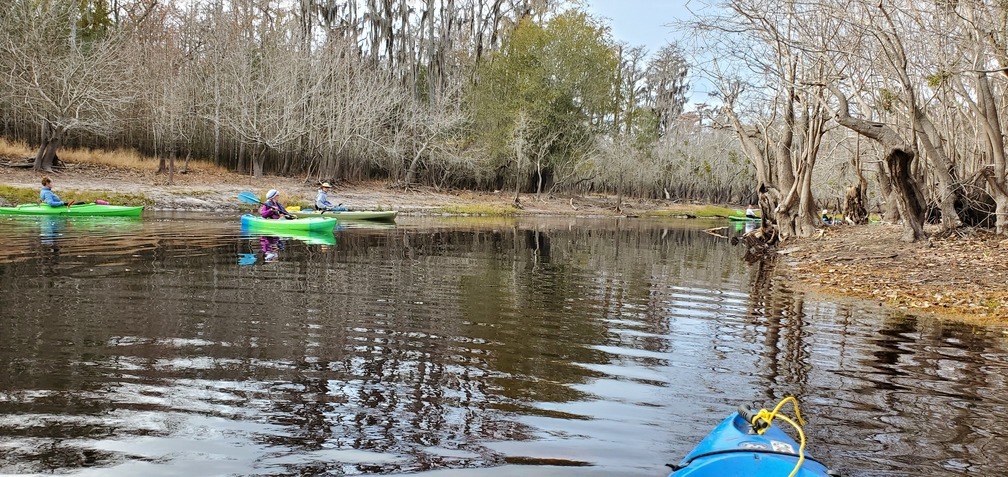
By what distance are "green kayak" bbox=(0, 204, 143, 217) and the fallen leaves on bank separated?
22.0m

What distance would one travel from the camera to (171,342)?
7535mm

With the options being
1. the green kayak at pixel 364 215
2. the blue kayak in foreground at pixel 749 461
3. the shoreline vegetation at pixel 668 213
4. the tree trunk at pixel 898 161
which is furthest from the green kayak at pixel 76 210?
the blue kayak in foreground at pixel 749 461

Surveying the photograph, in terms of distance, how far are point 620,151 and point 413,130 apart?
1510 centimetres

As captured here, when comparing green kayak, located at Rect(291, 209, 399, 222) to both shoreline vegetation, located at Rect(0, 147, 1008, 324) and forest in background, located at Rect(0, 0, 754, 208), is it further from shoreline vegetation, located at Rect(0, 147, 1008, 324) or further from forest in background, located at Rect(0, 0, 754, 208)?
forest in background, located at Rect(0, 0, 754, 208)

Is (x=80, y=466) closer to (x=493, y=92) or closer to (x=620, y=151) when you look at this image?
(x=493, y=92)

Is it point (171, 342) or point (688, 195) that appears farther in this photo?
point (688, 195)

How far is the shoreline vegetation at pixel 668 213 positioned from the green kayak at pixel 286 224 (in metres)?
10.9

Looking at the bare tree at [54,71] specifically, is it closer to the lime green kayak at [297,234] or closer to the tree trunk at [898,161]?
the lime green kayak at [297,234]

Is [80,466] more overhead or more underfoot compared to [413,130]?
more underfoot

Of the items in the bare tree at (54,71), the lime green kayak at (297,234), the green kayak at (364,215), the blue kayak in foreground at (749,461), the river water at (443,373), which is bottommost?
the river water at (443,373)

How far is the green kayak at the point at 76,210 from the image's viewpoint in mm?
24000

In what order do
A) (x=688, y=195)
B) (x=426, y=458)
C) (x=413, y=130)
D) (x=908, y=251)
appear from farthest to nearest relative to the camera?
(x=688, y=195) < (x=413, y=130) < (x=908, y=251) < (x=426, y=458)

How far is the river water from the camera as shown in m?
4.79

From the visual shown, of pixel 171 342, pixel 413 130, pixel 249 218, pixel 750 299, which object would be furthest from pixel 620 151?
pixel 171 342
